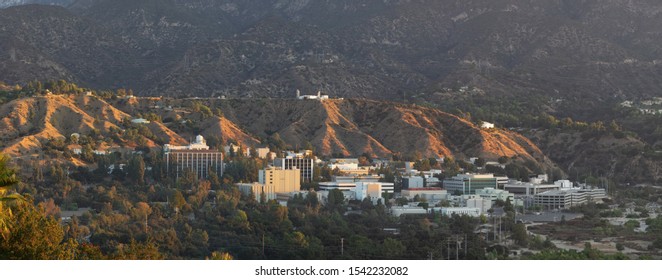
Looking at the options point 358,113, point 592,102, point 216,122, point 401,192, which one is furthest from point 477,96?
point 401,192

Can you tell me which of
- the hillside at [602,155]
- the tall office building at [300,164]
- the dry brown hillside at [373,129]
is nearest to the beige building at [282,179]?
the tall office building at [300,164]

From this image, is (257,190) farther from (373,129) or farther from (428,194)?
(373,129)

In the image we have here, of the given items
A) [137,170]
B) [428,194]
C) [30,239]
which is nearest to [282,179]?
[137,170]

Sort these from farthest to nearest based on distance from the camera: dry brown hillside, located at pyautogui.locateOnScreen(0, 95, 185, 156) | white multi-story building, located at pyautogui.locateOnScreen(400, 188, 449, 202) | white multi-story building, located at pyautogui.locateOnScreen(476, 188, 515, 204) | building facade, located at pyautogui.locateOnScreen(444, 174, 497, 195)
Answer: building facade, located at pyautogui.locateOnScreen(444, 174, 497, 195) < dry brown hillside, located at pyautogui.locateOnScreen(0, 95, 185, 156) < white multi-story building, located at pyautogui.locateOnScreen(476, 188, 515, 204) < white multi-story building, located at pyautogui.locateOnScreen(400, 188, 449, 202)

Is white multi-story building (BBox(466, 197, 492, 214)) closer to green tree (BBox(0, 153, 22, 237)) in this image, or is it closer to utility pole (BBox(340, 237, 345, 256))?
utility pole (BBox(340, 237, 345, 256))

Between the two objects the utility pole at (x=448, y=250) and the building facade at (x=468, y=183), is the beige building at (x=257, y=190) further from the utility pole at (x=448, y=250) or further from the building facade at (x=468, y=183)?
the utility pole at (x=448, y=250)

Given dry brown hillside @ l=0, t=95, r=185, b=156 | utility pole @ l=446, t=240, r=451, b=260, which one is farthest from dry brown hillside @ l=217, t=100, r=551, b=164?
utility pole @ l=446, t=240, r=451, b=260
